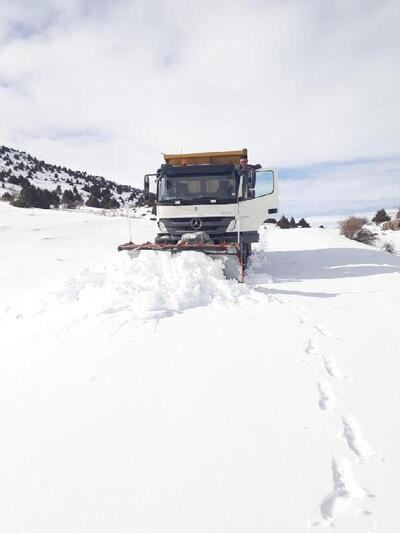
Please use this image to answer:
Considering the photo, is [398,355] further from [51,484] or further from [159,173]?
[159,173]

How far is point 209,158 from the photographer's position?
985 centimetres

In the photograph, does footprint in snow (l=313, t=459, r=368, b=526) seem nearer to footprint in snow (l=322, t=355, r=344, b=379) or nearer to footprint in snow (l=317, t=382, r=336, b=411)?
footprint in snow (l=317, t=382, r=336, b=411)

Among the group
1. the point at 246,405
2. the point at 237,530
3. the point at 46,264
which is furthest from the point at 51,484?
the point at 46,264

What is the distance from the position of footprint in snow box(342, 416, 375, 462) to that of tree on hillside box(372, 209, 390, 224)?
1511 inches

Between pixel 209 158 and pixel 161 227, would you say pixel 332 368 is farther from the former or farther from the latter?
pixel 209 158

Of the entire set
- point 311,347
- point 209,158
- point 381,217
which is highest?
point 209,158

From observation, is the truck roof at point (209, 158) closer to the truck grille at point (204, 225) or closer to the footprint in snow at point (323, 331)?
the truck grille at point (204, 225)

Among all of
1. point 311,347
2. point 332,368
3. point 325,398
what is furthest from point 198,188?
point 325,398

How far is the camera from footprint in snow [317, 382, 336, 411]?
8.93ft

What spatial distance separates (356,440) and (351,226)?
22.5m

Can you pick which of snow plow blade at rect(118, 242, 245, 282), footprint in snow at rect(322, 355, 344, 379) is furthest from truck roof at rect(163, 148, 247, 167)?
footprint in snow at rect(322, 355, 344, 379)

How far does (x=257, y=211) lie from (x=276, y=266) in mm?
1692

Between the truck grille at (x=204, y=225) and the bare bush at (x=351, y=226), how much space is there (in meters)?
16.1

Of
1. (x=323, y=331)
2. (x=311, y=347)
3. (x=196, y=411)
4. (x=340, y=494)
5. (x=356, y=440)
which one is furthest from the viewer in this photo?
(x=323, y=331)
